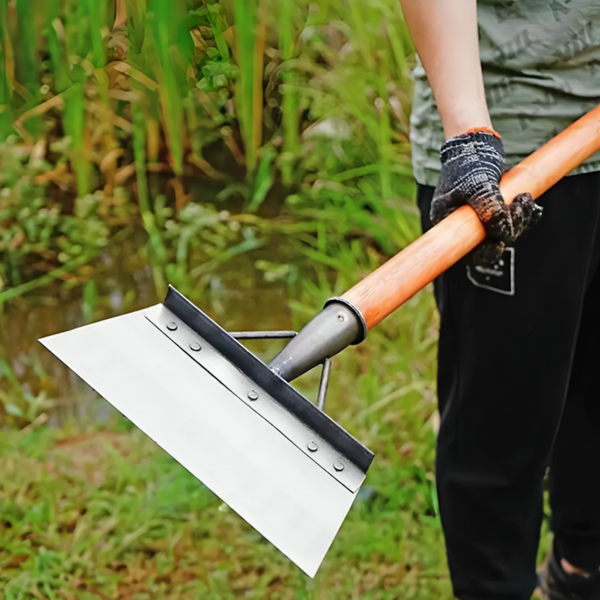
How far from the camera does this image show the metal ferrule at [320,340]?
33.4 inches

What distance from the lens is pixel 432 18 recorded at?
926mm

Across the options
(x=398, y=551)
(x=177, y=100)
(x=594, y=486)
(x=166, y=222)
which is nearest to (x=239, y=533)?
(x=398, y=551)

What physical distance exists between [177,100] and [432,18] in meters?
1.51

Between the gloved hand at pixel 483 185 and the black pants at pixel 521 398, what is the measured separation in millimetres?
111

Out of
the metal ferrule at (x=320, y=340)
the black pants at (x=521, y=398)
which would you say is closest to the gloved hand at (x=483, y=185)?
the black pants at (x=521, y=398)

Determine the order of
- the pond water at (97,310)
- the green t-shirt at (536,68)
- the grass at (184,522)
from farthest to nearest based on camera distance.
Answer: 1. the pond water at (97,310)
2. the grass at (184,522)
3. the green t-shirt at (536,68)

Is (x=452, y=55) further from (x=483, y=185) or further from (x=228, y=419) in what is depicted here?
(x=228, y=419)

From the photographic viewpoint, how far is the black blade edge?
832 mm

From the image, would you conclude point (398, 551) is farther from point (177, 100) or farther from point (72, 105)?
point (72, 105)

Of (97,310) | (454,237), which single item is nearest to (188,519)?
(97,310)

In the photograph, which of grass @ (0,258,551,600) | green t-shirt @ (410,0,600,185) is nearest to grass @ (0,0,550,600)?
grass @ (0,258,551,600)

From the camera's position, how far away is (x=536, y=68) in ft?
3.34

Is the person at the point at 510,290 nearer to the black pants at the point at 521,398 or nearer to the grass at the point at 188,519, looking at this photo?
the black pants at the point at 521,398

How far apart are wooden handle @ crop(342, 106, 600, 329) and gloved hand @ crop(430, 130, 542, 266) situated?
0.06ft
